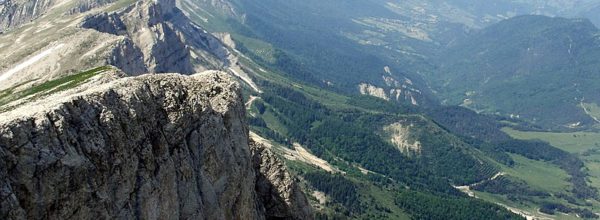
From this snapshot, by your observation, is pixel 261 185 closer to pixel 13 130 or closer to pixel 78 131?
pixel 78 131

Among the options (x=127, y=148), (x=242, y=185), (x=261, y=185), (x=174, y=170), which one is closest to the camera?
(x=127, y=148)

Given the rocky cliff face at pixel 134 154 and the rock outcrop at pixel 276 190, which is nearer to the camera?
the rocky cliff face at pixel 134 154

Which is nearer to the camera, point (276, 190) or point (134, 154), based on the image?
point (134, 154)

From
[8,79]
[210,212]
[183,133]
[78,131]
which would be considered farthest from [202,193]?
[8,79]

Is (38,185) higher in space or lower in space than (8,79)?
higher

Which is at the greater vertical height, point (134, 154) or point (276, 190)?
point (134, 154)

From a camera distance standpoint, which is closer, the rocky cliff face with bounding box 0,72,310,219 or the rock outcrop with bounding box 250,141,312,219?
the rocky cliff face with bounding box 0,72,310,219

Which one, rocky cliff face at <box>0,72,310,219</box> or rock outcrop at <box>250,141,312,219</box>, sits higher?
rocky cliff face at <box>0,72,310,219</box>

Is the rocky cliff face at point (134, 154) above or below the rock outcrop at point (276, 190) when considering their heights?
above
